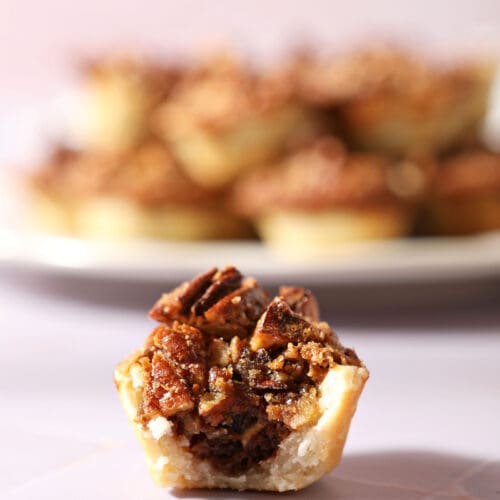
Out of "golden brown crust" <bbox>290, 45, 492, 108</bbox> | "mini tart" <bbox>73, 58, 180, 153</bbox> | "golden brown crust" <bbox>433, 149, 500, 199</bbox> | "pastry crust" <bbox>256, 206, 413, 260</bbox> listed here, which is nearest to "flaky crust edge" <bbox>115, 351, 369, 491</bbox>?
"pastry crust" <bbox>256, 206, 413, 260</bbox>

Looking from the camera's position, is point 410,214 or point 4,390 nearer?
point 4,390

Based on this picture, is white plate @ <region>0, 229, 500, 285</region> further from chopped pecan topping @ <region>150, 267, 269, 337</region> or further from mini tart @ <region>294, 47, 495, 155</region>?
chopped pecan topping @ <region>150, 267, 269, 337</region>

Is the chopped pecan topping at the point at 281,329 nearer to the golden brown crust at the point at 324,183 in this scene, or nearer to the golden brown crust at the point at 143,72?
the golden brown crust at the point at 324,183

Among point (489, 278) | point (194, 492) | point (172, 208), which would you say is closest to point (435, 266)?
point (489, 278)

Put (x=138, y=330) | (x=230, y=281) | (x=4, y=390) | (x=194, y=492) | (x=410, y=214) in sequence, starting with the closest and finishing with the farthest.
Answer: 1. (x=194, y=492)
2. (x=230, y=281)
3. (x=4, y=390)
4. (x=138, y=330)
5. (x=410, y=214)

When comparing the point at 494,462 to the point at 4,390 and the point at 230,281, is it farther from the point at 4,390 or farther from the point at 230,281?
the point at 4,390

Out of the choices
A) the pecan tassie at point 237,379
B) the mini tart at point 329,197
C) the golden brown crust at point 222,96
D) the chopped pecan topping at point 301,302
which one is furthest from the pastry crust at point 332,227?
the pecan tassie at point 237,379

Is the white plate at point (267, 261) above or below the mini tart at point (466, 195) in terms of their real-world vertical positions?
below
